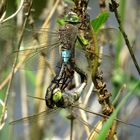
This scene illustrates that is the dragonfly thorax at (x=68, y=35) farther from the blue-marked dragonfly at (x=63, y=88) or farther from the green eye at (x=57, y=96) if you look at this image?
the green eye at (x=57, y=96)

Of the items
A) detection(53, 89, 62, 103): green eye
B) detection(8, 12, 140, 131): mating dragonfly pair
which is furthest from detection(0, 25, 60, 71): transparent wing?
detection(53, 89, 62, 103): green eye

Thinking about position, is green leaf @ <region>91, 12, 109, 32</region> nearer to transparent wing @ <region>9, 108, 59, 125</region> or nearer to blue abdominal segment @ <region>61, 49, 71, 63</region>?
blue abdominal segment @ <region>61, 49, 71, 63</region>

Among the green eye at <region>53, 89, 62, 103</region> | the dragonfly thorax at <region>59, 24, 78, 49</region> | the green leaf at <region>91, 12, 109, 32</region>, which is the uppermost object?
the green leaf at <region>91, 12, 109, 32</region>

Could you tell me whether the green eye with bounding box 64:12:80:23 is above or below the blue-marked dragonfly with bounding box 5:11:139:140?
above

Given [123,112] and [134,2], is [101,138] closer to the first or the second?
[123,112]

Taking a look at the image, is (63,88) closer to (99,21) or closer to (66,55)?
(66,55)

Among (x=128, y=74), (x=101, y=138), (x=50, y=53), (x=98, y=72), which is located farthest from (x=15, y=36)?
(x=128, y=74)

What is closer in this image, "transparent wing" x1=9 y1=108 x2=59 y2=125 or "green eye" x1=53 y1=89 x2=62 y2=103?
"green eye" x1=53 y1=89 x2=62 y2=103

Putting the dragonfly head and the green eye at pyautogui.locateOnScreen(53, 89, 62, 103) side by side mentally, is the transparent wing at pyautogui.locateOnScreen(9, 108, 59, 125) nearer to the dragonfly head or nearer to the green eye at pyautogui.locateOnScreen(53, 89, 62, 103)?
the green eye at pyautogui.locateOnScreen(53, 89, 62, 103)

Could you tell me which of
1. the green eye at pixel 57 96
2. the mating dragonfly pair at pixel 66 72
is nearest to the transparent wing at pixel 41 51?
the mating dragonfly pair at pixel 66 72

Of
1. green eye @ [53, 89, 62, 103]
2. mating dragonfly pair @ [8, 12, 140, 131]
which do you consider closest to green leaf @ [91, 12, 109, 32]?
mating dragonfly pair @ [8, 12, 140, 131]
